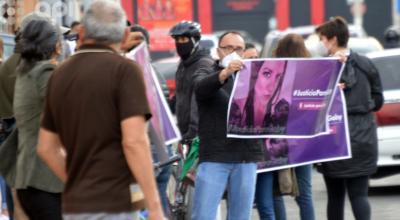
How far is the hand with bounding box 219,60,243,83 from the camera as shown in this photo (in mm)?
7434

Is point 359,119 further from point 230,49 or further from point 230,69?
point 230,69

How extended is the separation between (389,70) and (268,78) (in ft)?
19.0

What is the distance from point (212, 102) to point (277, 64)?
54 centimetres

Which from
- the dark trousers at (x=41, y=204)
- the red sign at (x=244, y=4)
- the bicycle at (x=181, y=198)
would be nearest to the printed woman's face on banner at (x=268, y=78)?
the bicycle at (x=181, y=198)

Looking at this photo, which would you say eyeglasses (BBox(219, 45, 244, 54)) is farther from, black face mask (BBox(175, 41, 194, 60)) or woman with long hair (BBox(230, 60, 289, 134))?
black face mask (BBox(175, 41, 194, 60))

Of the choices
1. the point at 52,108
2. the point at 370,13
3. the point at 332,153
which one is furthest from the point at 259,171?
the point at 370,13

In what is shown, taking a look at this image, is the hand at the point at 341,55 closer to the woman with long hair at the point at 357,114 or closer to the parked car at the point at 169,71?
the woman with long hair at the point at 357,114

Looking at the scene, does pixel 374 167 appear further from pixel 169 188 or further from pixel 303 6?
pixel 303 6

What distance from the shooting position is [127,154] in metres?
4.98

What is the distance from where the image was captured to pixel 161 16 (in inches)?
2041

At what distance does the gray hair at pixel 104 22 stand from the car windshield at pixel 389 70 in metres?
8.29

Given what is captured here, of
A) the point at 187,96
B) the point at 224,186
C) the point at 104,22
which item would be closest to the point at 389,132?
the point at 187,96

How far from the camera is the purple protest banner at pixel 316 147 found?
850cm

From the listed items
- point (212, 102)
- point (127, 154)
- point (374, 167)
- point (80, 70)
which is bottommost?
point (374, 167)
